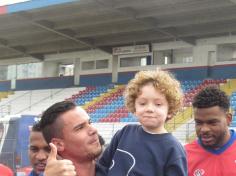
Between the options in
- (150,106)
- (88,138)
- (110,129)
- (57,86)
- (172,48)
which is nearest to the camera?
(88,138)

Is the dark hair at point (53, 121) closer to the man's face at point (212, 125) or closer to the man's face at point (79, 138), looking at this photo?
the man's face at point (79, 138)

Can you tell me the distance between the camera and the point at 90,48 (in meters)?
25.2

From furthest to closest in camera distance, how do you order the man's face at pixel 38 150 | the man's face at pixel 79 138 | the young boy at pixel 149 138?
the man's face at pixel 38 150 < the young boy at pixel 149 138 < the man's face at pixel 79 138

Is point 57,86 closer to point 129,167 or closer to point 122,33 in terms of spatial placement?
point 122,33

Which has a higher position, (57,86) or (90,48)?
(90,48)

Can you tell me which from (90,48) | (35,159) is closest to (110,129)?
(90,48)

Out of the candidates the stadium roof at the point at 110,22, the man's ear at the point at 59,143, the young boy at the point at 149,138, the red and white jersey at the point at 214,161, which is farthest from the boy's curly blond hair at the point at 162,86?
the stadium roof at the point at 110,22

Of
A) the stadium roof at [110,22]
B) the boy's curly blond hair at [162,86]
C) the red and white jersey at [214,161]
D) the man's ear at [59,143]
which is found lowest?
the red and white jersey at [214,161]

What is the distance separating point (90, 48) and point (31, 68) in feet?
15.6

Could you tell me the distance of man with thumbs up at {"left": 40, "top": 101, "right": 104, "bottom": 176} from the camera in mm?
2262

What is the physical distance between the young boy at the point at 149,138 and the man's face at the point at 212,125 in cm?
73

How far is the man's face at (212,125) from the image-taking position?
322 centimetres

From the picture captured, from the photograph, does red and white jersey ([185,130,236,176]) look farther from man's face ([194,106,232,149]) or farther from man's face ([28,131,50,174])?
man's face ([28,131,50,174])

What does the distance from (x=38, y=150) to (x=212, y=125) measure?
118cm
